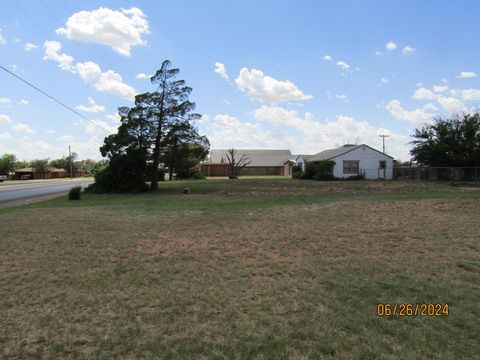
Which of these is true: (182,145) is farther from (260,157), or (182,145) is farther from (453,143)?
(260,157)

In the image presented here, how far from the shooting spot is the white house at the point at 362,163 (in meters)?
42.7

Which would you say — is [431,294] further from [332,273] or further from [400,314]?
[332,273]

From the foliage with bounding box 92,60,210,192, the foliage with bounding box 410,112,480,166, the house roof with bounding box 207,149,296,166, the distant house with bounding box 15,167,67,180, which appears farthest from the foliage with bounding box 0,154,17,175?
the foliage with bounding box 410,112,480,166

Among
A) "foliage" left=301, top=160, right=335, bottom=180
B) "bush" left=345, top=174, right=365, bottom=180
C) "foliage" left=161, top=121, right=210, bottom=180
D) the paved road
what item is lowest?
the paved road

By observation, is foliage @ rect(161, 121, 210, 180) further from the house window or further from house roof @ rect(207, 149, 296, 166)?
house roof @ rect(207, 149, 296, 166)

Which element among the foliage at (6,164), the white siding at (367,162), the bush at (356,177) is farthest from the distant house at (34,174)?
the bush at (356,177)

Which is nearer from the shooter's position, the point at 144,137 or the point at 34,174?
the point at 144,137

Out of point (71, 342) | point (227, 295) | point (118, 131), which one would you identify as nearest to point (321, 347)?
point (227, 295)

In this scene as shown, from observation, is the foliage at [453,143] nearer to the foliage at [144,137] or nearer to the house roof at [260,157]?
the foliage at [144,137]

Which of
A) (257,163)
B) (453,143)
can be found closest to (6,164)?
(257,163)

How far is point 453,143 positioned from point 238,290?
36.6 m

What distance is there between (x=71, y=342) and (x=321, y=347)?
7.51 feet

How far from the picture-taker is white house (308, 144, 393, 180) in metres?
42.7

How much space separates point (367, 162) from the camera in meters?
43.3
